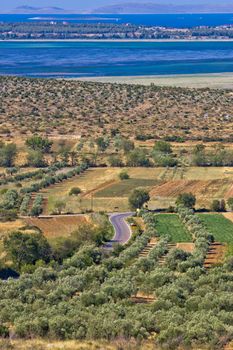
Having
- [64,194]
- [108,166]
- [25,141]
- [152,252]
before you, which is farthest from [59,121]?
[152,252]

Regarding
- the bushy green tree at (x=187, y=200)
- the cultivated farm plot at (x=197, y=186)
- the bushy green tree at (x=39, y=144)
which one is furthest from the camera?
the bushy green tree at (x=39, y=144)

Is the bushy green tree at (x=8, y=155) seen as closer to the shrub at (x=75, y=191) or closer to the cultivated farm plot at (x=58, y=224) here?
the shrub at (x=75, y=191)

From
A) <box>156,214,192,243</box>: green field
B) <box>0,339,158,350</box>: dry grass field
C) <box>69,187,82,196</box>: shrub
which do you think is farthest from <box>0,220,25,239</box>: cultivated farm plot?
<box>0,339,158,350</box>: dry grass field

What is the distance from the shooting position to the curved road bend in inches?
2216

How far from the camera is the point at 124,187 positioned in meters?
76.3

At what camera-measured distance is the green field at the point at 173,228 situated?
56697 millimetres

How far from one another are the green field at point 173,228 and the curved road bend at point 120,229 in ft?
6.70

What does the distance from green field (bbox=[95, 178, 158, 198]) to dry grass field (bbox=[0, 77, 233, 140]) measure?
24625mm

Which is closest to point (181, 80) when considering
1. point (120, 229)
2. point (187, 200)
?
point (187, 200)

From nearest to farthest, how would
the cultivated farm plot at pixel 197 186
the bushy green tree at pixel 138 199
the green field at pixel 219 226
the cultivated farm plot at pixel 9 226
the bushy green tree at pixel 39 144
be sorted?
the cultivated farm plot at pixel 9 226, the green field at pixel 219 226, the bushy green tree at pixel 138 199, the cultivated farm plot at pixel 197 186, the bushy green tree at pixel 39 144

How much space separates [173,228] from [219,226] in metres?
3.37

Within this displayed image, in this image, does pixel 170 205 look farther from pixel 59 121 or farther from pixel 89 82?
pixel 89 82

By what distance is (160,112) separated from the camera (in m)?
125

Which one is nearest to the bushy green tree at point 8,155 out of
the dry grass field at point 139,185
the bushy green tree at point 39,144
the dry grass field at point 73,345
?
the bushy green tree at point 39,144
